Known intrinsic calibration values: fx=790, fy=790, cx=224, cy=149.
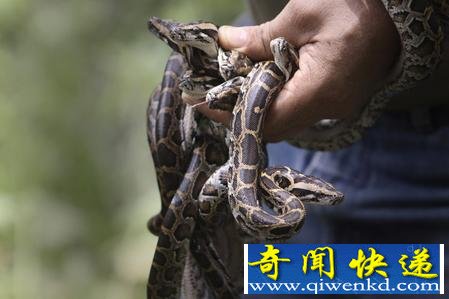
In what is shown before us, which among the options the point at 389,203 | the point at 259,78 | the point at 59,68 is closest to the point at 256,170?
the point at 259,78

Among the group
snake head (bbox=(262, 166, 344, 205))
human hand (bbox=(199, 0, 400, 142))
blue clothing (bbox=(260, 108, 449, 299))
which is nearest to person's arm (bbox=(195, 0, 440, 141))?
human hand (bbox=(199, 0, 400, 142))

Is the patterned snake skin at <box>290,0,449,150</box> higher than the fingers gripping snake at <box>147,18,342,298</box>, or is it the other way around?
the patterned snake skin at <box>290,0,449,150</box>

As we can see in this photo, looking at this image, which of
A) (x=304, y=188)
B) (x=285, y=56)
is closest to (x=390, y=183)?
(x=304, y=188)

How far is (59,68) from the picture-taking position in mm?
4727

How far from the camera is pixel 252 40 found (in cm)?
185

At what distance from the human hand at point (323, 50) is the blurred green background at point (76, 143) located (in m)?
2.84

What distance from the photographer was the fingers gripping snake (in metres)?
1.73

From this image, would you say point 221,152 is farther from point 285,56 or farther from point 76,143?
point 76,143

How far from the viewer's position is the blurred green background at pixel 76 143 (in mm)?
4672

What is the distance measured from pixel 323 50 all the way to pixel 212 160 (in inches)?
17.7

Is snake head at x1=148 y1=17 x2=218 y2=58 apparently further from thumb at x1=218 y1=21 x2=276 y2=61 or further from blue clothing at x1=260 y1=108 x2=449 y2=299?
blue clothing at x1=260 y1=108 x2=449 y2=299

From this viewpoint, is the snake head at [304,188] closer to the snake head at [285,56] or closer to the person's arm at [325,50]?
the person's arm at [325,50]

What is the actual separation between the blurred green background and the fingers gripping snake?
251 centimetres

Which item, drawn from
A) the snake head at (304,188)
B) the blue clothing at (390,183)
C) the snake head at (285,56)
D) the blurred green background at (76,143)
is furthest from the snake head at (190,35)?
the blurred green background at (76,143)
